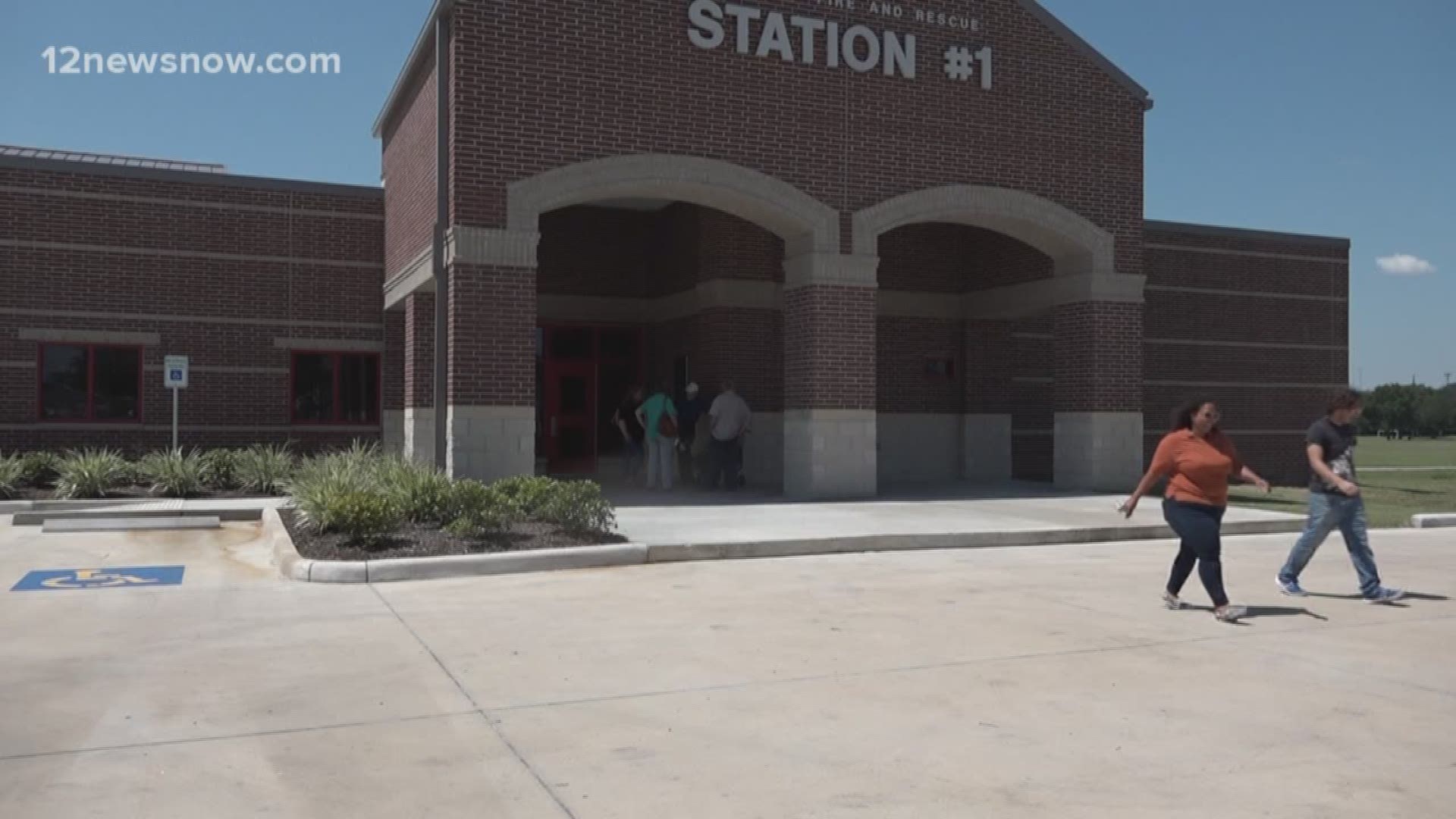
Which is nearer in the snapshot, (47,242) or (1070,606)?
(1070,606)

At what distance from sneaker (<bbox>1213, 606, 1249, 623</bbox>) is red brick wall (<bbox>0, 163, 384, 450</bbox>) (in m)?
17.2

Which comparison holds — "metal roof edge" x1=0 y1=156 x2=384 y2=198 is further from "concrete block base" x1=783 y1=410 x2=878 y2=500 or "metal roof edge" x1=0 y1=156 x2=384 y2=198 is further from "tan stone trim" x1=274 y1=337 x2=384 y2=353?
"concrete block base" x1=783 y1=410 x2=878 y2=500

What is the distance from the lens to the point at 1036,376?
81.6 ft

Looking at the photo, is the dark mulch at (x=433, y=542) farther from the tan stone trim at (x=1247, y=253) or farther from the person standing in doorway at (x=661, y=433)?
the tan stone trim at (x=1247, y=253)

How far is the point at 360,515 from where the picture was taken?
38.5 ft

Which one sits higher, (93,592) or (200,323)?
(200,323)

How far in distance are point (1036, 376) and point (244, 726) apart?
2089 cm

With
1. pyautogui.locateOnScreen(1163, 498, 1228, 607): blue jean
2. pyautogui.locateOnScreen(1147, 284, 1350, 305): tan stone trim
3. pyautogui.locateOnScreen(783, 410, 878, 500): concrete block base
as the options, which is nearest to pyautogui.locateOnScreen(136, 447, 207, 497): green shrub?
pyautogui.locateOnScreen(783, 410, 878, 500): concrete block base

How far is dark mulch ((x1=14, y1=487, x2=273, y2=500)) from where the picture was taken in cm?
1830

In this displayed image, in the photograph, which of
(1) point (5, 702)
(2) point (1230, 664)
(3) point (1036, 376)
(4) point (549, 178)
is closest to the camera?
(1) point (5, 702)

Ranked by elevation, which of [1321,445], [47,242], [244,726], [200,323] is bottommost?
[244,726]

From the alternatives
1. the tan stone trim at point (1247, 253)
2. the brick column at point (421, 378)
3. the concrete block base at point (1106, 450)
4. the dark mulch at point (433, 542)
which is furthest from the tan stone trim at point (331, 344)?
the tan stone trim at point (1247, 253)

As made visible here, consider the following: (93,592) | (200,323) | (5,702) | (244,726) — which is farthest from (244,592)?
(200,323)

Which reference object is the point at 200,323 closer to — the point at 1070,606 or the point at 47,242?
the point at 47,242
